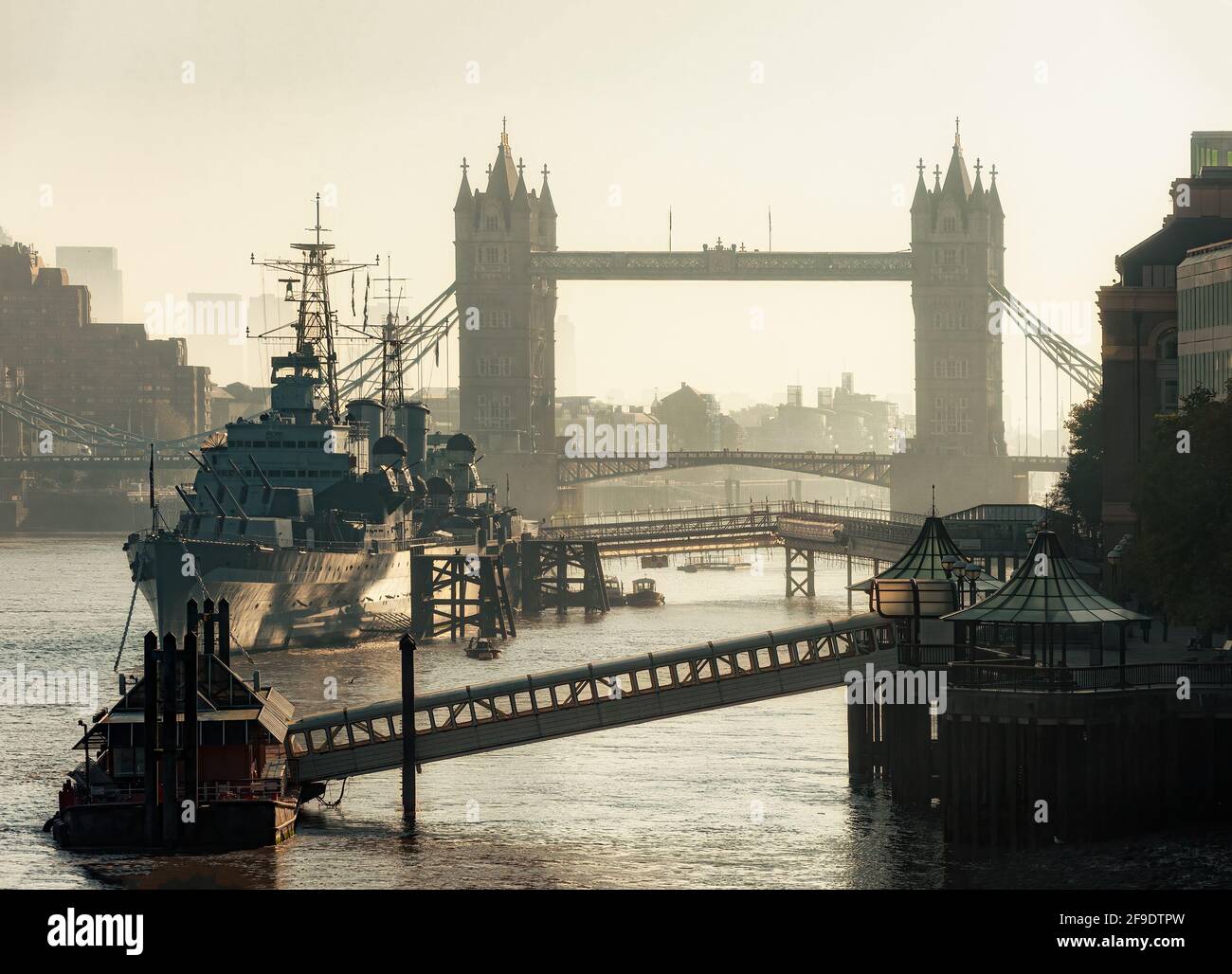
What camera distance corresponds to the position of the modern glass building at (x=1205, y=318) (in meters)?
64.0

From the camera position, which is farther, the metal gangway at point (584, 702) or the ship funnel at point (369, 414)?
the ship funnel at point (369, 414)

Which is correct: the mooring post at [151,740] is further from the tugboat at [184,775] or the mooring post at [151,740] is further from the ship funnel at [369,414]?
the ship funnel at [369,414]

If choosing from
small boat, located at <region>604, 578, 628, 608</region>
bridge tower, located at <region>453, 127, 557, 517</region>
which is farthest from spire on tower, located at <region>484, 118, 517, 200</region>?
small boat, located at <region>604, 578, 628, 608</region>

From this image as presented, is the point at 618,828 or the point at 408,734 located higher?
the point at 408,734

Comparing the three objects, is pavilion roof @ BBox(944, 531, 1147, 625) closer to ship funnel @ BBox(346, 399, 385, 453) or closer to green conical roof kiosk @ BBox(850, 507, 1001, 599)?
green conical roof kiosk @ BBox(850, 507, 1001, 599)

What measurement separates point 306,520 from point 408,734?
47.3m

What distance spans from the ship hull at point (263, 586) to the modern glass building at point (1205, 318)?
3303 cm

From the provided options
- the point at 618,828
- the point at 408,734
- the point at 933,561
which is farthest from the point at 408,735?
the point at 933,561

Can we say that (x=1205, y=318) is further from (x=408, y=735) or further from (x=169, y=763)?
(x=169, y=763)

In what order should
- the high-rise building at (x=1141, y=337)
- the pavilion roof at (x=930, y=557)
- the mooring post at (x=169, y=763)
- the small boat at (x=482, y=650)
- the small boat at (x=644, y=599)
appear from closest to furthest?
1. the mooring post at (x=169, y=763)
2. the pavilion roof at (x=930, y=557)
3. the high-rise building at (x=1141, y=337)
4. the small boat at (x=482, y=650)
5. the small boat at (x=644, y=599)

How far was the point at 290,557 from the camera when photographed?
88438mm

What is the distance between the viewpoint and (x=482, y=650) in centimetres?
8612

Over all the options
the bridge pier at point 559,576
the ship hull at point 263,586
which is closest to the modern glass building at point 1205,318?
the ship hull at point 263,586

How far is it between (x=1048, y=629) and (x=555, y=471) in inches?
5605
